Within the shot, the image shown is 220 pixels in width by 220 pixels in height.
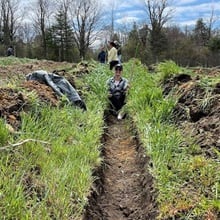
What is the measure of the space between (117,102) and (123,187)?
167 inches

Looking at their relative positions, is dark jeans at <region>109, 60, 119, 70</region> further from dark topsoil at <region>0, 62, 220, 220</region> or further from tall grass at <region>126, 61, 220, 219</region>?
tall grass at <region>126, 61, 220, 219</region>

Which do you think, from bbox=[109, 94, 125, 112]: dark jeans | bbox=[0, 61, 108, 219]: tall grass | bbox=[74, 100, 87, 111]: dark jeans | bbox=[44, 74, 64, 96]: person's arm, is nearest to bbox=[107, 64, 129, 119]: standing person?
bbox=[109, 94, 125, 112]: dark jeans

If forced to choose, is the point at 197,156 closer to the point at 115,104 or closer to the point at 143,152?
the point at 143,152

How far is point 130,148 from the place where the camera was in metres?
5.80

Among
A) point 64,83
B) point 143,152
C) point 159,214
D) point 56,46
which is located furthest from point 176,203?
point 56,46

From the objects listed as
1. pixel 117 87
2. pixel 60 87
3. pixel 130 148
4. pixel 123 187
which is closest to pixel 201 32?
pixel 117 87

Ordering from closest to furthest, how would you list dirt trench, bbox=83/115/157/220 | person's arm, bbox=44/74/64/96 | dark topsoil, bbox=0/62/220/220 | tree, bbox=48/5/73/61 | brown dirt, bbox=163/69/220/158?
dirt trench, bbox=83/115/157/220 < dark topsoil, bbox=0/62/220/220 < brown dirt, bbox=163/69/220/158 < person's arm, bbox=44/74/64/96 < tree, bbox=48/5/73/61

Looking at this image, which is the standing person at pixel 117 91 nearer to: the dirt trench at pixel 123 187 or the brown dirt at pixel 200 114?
the brown dirt at pixel 200 114

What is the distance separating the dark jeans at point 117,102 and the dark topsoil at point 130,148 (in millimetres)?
1510

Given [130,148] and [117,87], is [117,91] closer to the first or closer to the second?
[117,87]

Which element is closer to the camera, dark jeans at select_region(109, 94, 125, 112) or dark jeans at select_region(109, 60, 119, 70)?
dark jeans at select_region(109, 94, 125, 112)

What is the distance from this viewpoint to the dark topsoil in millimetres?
3711

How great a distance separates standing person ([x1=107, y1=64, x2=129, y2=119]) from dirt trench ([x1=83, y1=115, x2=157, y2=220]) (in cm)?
236

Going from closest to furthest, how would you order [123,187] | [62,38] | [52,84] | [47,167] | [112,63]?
[47,167]
[123,187]
[52,84]
[112,63]
[62,38]
